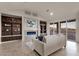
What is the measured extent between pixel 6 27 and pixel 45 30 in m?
5.12

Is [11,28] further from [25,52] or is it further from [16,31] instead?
[25,52]

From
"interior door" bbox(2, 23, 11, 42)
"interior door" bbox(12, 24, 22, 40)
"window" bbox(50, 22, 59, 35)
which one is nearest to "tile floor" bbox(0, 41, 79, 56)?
"interior door" bbox(2, 23, 11, 42)

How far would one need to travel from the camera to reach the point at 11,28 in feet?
22.9

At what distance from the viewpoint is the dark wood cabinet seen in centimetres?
654

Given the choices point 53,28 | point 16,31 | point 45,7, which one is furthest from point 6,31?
point 53,28

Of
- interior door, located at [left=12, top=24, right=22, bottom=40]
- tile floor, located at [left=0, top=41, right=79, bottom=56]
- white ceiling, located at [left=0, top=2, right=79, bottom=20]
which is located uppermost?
white ceiling, located at [left=0, top=2, right=79, bottom=20]

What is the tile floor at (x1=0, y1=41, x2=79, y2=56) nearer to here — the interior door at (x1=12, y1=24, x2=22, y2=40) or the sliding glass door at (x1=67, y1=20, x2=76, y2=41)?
the interior door at (x1=12, y1=24, x2=22, y2=40)

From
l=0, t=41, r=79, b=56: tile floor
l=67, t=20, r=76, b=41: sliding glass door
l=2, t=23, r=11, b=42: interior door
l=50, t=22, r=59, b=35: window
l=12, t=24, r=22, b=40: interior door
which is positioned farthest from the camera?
l=50, t=22, r=59, b=35: window

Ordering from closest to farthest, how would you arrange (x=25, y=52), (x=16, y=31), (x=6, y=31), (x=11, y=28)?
1. (x=25, y=52)
2. (x=6, y=31)
3. (x=11, y=28)
4. (x=16, y=31)

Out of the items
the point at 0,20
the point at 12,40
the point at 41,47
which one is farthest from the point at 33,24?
the point at 41,47

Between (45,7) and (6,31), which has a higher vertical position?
(45,7)

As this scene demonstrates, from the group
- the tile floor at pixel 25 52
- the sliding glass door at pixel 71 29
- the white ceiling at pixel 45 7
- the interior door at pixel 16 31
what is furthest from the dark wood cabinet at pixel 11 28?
the sliding glass door at pixel 71 29

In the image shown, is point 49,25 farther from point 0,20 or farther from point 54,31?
point 0,20

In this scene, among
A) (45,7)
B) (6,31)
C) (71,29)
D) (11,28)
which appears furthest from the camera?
(71,29)
